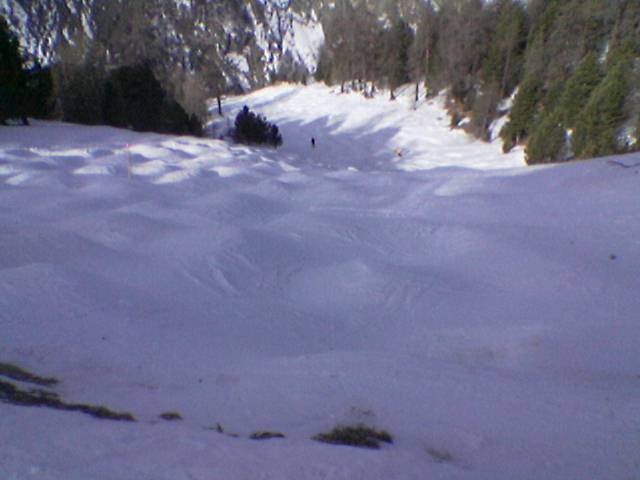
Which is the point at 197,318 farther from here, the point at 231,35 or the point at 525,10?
the point at 231,35

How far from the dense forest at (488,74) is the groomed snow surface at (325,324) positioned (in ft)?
29.3

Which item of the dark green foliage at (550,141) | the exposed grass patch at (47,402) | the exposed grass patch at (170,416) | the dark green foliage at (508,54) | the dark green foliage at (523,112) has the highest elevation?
the dark green foliage at (508,54)

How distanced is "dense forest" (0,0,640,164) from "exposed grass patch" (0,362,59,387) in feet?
63.7

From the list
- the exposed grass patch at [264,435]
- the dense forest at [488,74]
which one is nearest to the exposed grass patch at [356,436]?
the exposed grass patch at [264,435]

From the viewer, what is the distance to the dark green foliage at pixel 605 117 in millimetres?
17766

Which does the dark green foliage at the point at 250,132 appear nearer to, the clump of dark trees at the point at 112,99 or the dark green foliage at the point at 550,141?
the clump of dark trees at the point at 112,99

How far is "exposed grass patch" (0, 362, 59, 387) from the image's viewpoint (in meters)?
3.90

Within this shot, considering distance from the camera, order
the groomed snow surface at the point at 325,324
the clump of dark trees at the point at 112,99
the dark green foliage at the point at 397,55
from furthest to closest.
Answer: the dark green foliage at the point at 397,55 → the clump of dark trees at the point at 112,99 → the groomed snow surface at the point at 325,324

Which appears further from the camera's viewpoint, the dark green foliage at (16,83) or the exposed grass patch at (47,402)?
the dark green foliage at (16,83)

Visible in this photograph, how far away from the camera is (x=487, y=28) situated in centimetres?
3831

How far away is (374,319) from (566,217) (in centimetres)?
586

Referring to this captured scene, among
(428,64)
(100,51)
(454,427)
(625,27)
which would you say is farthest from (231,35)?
(454,427)

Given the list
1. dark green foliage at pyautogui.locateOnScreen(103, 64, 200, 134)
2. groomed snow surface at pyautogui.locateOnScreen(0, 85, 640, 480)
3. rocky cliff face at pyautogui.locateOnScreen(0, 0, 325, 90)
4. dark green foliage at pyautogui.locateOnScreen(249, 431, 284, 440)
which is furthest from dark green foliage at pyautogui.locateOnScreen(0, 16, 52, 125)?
dark green foliage at pyautogui.locateOnScreen(249, 431, 284, 440)

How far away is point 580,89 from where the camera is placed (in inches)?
834
